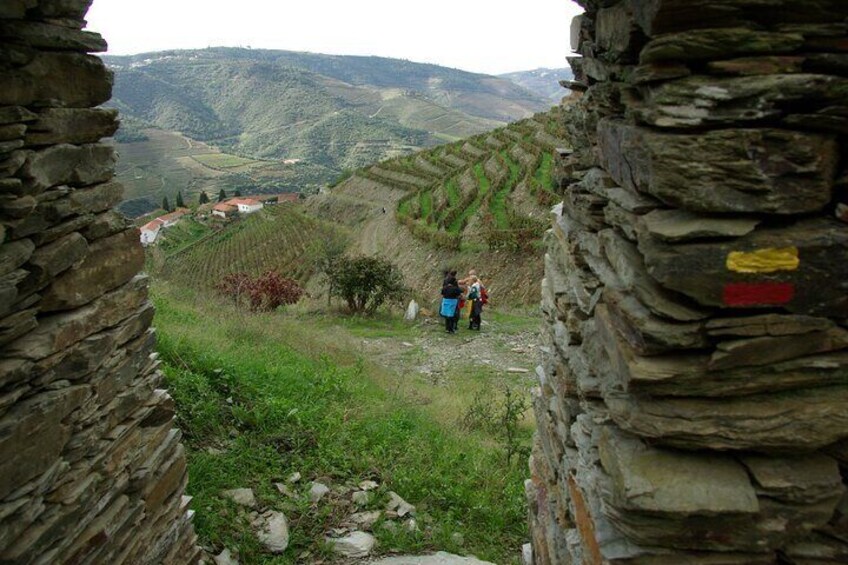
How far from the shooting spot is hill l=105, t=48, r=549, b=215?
102 m

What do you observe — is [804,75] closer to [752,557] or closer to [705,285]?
[705,285]

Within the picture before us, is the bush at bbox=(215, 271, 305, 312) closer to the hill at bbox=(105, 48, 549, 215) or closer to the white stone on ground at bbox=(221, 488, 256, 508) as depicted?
the white stone on ground at bbox=(221, 488, 256, 508)

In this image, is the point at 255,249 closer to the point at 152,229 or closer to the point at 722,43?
the point at 152,229

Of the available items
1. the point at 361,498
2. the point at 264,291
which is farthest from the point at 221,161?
the point at 361,498

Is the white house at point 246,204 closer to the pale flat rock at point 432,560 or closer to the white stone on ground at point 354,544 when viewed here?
the white stone on ground at point 354,544

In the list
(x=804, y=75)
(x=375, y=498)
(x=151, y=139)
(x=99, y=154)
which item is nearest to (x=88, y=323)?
(x=99, y=154)

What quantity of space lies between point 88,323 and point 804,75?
150 inches

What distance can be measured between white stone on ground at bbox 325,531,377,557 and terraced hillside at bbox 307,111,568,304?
25.6ft

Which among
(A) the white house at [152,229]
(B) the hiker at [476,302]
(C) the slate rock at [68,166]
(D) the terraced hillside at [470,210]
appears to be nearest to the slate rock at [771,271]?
(C) the slate rock at [68,166]

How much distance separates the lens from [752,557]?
2.38m

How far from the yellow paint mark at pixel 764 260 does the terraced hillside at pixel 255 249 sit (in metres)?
32.3

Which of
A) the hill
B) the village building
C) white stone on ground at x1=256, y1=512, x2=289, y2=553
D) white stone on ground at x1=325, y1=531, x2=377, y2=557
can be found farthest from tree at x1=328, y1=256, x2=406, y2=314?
the hill

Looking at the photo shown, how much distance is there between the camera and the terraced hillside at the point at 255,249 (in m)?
38.2

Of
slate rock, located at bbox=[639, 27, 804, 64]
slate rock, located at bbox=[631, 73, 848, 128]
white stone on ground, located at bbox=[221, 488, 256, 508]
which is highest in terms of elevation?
slate rock, located at bbox=[639, 27, 804, 64]
